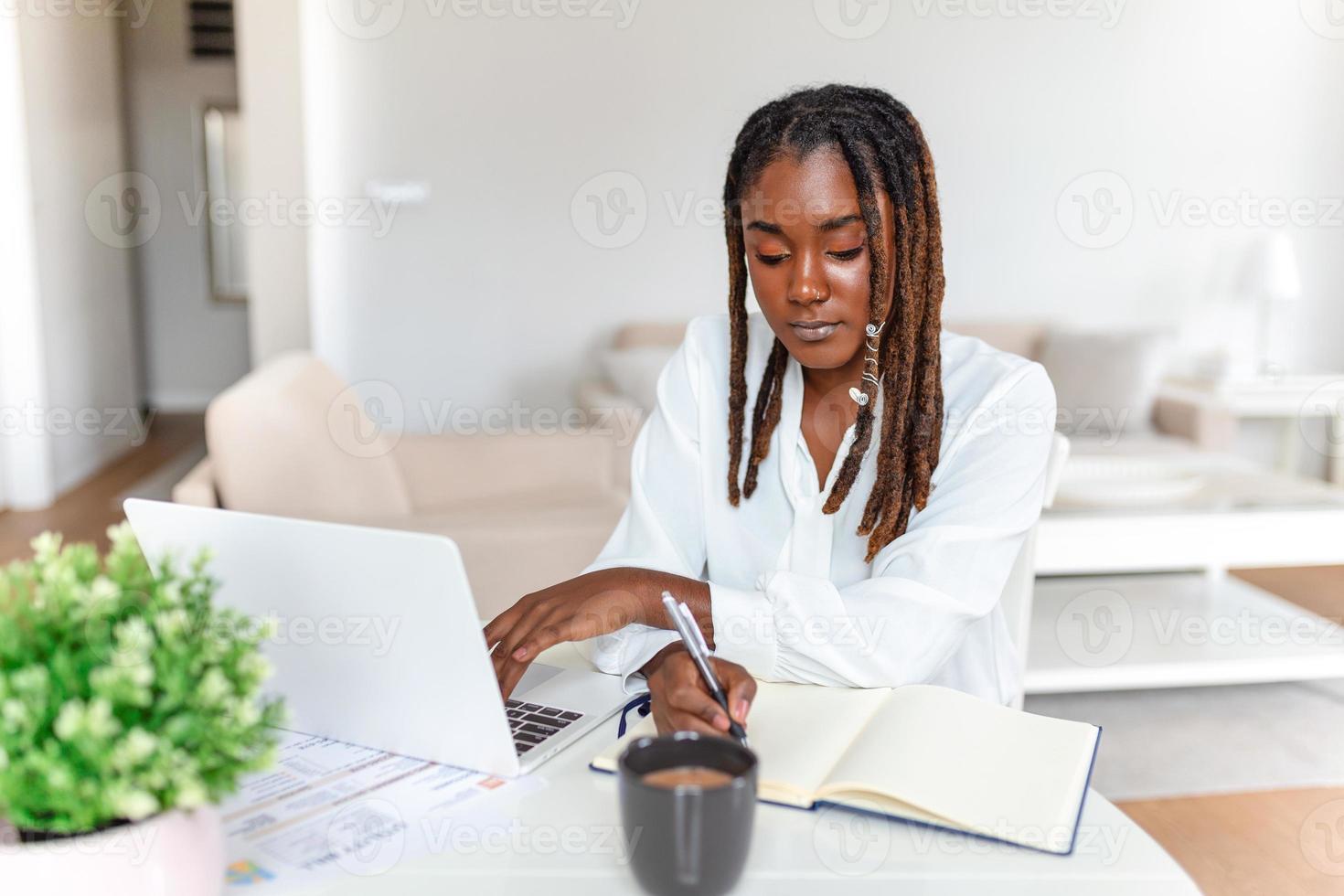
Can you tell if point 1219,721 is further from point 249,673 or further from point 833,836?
point 249,673

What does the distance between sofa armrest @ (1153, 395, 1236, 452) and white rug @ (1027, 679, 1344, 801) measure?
3.99 feet

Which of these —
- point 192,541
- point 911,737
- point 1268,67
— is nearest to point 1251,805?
point 911,737

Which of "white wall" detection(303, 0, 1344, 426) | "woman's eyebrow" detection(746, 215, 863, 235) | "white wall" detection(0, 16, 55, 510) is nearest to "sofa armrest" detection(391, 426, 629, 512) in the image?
"white wall" detection(303, 0, 1344, 426)

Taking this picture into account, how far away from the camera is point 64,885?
59 centimetres

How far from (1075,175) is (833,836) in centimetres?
428

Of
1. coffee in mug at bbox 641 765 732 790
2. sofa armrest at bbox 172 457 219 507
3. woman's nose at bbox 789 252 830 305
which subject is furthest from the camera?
sofa armrest at bbox 172 457 219 507

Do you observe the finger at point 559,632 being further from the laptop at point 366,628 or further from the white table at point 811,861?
the white table at point 811,861

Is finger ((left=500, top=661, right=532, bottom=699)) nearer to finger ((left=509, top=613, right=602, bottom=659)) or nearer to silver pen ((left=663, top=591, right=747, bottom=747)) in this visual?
finger ((left=509, top=613, right=602, bottom=659))

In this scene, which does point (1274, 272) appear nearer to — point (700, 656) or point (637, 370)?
point (637, 370)

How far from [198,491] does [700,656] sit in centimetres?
160

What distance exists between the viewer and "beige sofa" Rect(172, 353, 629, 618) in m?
2.18

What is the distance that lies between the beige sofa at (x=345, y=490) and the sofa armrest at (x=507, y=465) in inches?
2.4

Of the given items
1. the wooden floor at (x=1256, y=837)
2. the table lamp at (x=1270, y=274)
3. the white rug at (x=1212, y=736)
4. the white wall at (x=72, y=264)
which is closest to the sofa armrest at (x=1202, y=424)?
the table lamp at (x=1270, y=274)

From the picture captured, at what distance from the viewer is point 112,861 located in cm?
58
